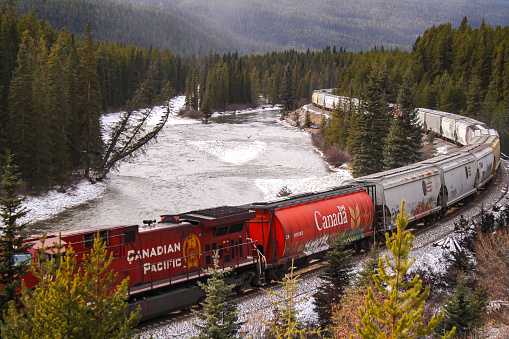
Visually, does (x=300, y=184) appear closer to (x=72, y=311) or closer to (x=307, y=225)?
(x=307, y=225)

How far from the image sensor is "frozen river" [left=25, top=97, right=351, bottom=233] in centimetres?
4031

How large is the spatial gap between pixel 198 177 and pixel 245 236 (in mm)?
34177

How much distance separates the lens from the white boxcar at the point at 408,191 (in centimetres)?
2752

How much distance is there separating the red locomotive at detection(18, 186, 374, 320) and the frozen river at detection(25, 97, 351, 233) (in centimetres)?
1835

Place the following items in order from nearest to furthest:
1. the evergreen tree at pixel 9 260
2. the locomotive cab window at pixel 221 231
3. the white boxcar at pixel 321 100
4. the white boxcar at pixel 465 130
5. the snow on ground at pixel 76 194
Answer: the evergreen tree at pixel 9 260 → the locomotive cab window at pixel 221 231 → the snow on ground at pixel 76 194 → the white boxcar at pixel 465 130 → the white boxcar at pixel 321 100

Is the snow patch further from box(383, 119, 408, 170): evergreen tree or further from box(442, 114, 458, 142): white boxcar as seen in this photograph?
box(442, 114, 458, 142): white boxcar

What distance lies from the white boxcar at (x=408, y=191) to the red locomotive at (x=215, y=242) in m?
2.83

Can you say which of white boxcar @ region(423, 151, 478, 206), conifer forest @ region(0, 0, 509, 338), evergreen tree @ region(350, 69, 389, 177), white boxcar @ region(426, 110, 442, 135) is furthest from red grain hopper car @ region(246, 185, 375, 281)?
white boxcar @ region(426, 110, 442, 135)

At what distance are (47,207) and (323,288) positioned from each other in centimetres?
3064

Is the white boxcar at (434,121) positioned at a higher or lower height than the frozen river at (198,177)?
higher

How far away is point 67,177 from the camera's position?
159ft

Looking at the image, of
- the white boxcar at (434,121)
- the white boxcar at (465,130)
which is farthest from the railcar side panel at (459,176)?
the white boxcar at (434,121)

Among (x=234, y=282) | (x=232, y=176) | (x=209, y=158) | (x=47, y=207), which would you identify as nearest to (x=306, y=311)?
(x=234, y=282)

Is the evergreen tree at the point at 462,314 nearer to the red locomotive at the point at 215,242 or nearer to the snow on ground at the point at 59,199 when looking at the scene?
the red locomotive at the point at 215,242
